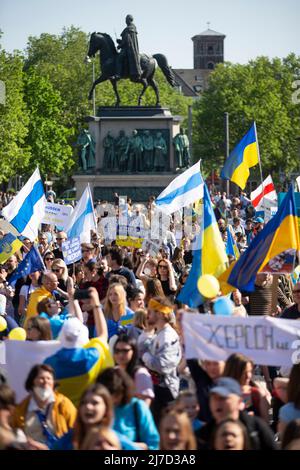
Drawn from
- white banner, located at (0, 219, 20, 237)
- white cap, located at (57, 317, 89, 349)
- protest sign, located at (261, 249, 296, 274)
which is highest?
white banner, located at (0, 219, 20, 237)

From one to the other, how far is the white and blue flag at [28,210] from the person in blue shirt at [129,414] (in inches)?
397

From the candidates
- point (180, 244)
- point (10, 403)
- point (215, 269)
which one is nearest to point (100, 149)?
point (180, 244)

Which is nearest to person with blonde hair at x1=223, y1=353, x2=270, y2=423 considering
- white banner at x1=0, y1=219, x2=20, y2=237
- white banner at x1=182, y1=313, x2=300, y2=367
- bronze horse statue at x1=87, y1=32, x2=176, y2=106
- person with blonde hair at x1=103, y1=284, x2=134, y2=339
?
white banner at x1=182, y1=313, x2=300, y2=367

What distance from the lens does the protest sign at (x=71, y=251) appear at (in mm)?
16897

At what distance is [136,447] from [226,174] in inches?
499

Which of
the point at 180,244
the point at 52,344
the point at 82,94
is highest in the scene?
the point at 82,94

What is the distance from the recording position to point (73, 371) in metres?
8.82

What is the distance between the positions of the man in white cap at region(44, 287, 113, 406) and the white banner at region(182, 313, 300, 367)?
598 millimetres

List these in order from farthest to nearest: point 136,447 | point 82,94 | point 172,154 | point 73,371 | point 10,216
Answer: point 82,94
point 172,154
point 10,216
point 73,371
point 136,447

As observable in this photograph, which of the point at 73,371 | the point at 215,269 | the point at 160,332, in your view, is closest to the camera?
the point at 73,371

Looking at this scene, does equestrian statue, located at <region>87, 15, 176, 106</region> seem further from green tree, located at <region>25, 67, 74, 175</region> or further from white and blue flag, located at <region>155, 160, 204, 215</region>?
white and blue flag, located at <region>155, 160, 204, 215</region>

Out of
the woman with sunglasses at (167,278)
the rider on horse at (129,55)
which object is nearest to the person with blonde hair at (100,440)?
the woman with sunglasses at (167,278)

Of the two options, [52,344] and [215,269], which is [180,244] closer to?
[215,269]

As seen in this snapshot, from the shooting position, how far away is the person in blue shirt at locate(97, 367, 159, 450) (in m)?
7.72
